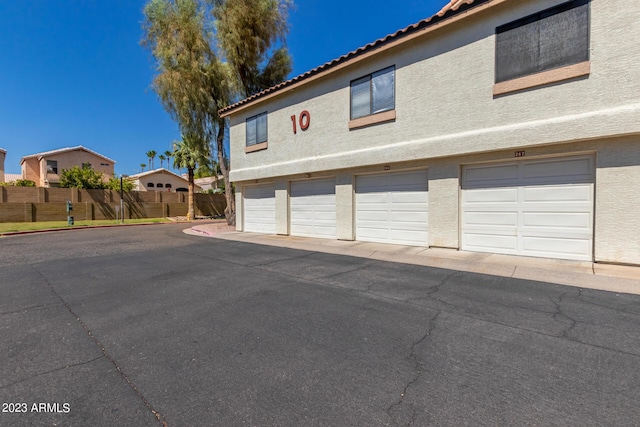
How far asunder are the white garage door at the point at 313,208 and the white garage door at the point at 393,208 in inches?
51.0

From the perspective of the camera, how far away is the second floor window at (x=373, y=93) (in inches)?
392

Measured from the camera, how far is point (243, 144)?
51.9 ft

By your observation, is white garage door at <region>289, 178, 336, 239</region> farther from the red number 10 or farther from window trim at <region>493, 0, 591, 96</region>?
window trim at <region>493, 0, 591, 96</region>

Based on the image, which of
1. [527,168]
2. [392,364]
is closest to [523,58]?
[527,168]

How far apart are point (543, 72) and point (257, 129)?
37.7 ft

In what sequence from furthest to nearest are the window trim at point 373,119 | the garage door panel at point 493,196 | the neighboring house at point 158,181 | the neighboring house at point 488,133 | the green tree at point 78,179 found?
the neighboring house at point 158,181, the green tree at point 78,179, the window trim at point 373,119, the garage door panel at point 493,196, the neighboring house at point 488,133

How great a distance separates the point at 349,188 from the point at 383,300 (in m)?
6.84

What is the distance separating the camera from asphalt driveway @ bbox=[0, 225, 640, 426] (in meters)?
2.35

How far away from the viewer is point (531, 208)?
7.64 meters

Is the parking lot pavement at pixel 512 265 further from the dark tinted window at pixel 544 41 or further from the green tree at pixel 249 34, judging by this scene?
the green tree at pixel 249 34

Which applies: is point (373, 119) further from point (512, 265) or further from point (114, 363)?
point (114, 363)

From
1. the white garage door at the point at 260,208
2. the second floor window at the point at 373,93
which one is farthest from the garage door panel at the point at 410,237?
the white garage door at the point at 260,208

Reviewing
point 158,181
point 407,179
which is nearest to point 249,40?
point 407,179

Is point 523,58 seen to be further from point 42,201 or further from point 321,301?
point 42,201
